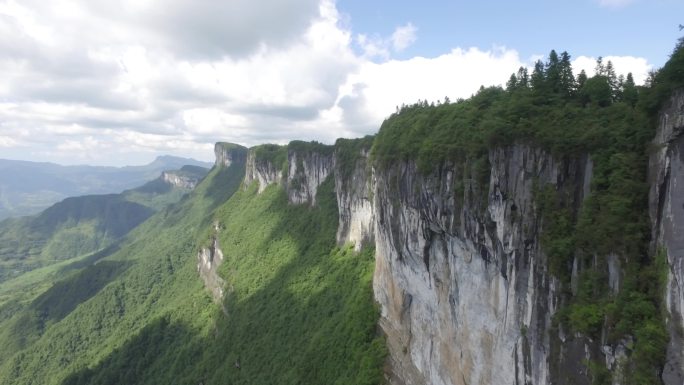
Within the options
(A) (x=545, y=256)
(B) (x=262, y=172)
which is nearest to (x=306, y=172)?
(B) (x=262, y=172)

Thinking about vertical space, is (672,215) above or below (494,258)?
above

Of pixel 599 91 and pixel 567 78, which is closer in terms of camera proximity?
pixel 599 91

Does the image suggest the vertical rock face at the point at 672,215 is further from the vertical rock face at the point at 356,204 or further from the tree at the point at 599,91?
the vertical rock face at the point at 356,204

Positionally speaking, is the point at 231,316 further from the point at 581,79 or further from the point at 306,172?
the point at 581,79

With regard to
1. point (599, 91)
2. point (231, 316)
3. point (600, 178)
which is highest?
point (599, 91)

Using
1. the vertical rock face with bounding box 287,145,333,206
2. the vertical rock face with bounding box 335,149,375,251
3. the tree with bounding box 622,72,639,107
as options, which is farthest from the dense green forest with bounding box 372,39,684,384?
the vertical rock face with bounding box 287,145,333,206

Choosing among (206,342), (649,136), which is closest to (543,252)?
(649,136)

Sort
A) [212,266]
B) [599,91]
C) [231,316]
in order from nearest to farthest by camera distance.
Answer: [599,91] < [231,316] < [212,266]

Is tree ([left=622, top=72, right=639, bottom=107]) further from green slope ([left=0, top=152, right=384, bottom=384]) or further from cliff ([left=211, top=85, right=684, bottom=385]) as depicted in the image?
green slope ([left=0, top=152, right=384, bottom=384])
